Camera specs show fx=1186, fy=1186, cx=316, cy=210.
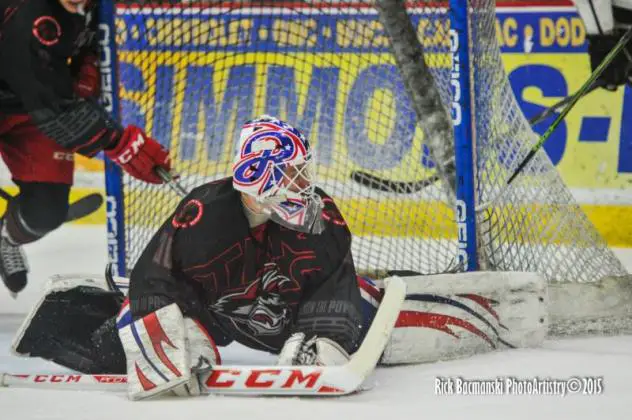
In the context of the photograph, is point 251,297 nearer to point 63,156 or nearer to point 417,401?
point 417,401

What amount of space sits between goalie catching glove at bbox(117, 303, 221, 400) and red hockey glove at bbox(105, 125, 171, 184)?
39.1 inches

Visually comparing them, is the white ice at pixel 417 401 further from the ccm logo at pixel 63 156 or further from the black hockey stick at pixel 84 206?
the black hockey stick at pixel 84 206

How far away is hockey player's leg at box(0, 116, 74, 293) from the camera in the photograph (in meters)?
4.26

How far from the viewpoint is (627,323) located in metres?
3.76

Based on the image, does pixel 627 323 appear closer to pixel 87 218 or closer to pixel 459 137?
pixel 459 137

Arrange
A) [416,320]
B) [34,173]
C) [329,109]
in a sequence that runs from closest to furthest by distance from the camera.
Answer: [416,320], [34,173], [329,109]

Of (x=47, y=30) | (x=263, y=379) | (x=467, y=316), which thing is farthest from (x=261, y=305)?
(x=47, y=30)

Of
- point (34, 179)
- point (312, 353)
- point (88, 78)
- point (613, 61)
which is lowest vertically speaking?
point (312, 353)

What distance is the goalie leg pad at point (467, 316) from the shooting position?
341cm

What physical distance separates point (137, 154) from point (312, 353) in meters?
1.20

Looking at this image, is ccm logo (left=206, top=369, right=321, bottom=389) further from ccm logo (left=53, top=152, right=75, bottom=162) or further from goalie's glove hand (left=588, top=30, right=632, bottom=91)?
goalie's glove hand (left=588, top=30, right=632, bottom=91)

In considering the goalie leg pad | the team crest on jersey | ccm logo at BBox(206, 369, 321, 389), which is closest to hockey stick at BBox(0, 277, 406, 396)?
ccm logo at BBox(206, 369, 321, 389)

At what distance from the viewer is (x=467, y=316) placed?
11.4ft

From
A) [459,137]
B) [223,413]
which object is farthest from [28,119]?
[223,413]
